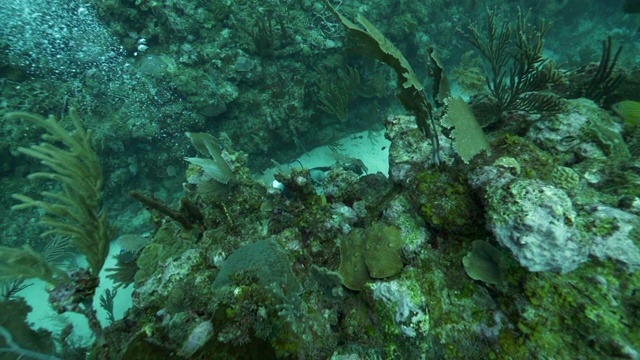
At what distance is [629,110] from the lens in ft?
9.82

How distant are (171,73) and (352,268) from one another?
18.9ft

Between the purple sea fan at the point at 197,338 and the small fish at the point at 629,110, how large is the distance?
416 centimetres

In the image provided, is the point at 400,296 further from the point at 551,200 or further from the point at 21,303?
the point at 21,303

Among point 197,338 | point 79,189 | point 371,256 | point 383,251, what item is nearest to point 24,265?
point 79,189

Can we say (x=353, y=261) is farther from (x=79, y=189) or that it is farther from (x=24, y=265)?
(x=24, y=265)

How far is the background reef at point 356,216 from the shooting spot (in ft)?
6.86

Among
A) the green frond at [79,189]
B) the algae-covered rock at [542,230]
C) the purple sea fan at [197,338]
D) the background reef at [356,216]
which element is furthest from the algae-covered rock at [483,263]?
the green frond at [79,189]

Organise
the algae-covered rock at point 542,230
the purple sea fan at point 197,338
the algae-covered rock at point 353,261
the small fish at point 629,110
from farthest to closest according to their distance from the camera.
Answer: the small fish at point 629,110 < the algae-covered rock at point 353,261 < the purple sea fan at point 197,338 < the algae-covered rock at point 542,230

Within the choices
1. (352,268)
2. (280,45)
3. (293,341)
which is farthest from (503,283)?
(280,45)

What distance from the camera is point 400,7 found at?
317 inches

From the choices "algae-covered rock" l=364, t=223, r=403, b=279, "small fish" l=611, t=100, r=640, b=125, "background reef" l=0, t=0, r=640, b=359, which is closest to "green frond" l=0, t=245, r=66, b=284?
"background reef" l=0, t=0, r=640, b=359

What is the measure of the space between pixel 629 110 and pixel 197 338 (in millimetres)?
4311

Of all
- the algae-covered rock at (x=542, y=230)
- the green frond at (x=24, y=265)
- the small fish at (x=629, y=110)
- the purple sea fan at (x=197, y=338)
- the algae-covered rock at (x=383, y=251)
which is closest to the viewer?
the algae-covered rock at (x=542, y=230)

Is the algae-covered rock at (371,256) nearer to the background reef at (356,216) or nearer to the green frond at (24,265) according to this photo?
the background reef at (356,216)
